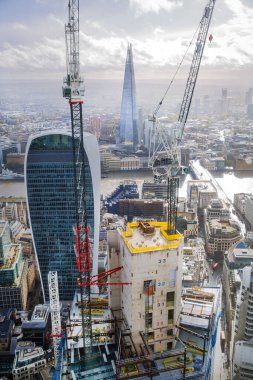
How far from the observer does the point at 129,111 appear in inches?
1494

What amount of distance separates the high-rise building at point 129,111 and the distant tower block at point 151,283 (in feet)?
93.4

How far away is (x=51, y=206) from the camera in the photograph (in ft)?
47.0

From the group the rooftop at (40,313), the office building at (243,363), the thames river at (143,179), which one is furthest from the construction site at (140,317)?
the thames river at (143,179)

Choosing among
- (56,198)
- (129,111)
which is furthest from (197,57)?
(129,111)

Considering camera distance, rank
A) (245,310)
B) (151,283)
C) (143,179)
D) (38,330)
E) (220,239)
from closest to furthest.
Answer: (151,283), (245,310), (38,330), (220,239), (143,179)

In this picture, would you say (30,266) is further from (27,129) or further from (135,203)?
(27,129)

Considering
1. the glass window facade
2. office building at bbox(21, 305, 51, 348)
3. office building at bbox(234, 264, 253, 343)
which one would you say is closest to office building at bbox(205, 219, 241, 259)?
the glass window facade

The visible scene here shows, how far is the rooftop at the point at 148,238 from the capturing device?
20.9 ft

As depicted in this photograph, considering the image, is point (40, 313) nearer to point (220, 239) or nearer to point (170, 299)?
point (170, 299)

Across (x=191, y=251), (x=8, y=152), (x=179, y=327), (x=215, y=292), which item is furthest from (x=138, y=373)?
(x=8, y=152)

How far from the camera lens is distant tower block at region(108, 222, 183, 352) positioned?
6.32 meters

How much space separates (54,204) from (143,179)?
17.9m

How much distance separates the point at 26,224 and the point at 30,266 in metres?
6.29

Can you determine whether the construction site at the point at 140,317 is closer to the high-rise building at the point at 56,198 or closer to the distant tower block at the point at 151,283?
the distant tower block at the point at 151,283
